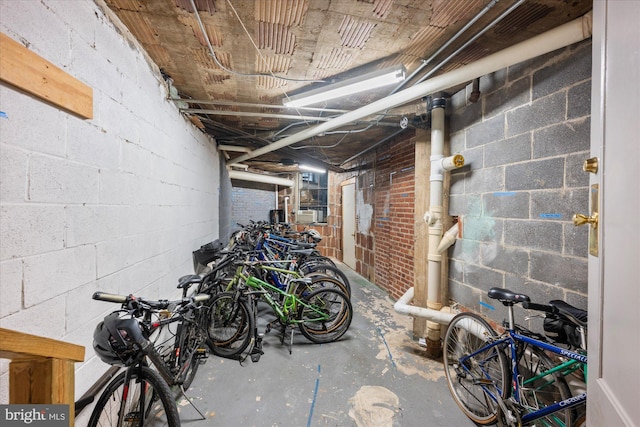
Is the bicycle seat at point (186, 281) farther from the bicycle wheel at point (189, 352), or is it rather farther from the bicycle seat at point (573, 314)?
the bicycle seat at point (573, 314)

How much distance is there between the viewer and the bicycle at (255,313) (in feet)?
7.49

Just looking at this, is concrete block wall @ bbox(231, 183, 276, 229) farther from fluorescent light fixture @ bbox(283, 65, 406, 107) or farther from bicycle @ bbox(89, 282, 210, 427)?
bicycle @ bbox(89, 282, 210, 427)

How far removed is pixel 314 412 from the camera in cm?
170

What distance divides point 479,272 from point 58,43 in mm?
3061

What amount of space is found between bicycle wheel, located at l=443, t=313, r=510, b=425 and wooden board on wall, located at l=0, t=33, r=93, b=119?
2.77 metres

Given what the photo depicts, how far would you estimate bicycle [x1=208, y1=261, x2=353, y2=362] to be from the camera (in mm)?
2283

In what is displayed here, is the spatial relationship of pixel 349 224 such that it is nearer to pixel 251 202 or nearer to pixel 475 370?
pixel 251 202

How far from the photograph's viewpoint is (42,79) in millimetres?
1021

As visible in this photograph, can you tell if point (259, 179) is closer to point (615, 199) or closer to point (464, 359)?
point (464, 359)

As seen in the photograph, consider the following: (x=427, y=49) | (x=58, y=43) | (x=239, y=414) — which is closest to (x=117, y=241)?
(x=58, y=43)

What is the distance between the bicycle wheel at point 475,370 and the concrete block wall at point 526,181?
0.90 ft

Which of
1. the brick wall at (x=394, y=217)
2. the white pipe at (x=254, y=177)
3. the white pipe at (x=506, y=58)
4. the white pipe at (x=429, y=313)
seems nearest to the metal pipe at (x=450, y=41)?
the white pipe at (x=506, y=58)

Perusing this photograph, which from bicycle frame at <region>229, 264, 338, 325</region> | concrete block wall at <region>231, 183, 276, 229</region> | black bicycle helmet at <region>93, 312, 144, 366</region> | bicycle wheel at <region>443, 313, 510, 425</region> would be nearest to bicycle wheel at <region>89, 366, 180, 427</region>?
black bicycle helmet at <region>93, 312, 144, 366</region>

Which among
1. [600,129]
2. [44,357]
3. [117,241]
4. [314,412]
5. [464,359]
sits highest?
[600,129]
